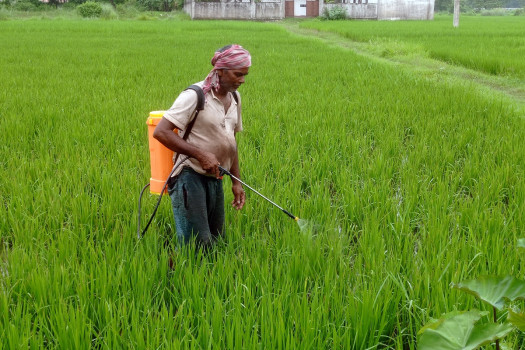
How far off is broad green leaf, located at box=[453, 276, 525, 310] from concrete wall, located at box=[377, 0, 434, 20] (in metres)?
30.1

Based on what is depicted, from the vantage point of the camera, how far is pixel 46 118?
5.04 m

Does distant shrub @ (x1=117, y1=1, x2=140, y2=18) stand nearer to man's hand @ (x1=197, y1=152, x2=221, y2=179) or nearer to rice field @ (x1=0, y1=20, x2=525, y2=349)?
rice field @ (x1=0, y1=20, x2=525, y2=349)

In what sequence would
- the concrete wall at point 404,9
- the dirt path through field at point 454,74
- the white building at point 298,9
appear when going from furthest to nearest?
1. the concrete wall at point 404,9
2. the white building at point 298,9
3. the dirt path through field at point 454,74

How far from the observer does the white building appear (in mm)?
28562

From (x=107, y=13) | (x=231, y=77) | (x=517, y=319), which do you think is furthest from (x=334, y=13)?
(x=517, y=319)

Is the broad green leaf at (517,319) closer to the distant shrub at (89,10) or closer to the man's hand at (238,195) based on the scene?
the man's hand at (238,195)

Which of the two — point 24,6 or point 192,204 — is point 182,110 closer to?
point 192,204

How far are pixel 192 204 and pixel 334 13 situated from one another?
1084 inches

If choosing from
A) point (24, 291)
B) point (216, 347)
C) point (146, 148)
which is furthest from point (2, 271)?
point (146, 148)

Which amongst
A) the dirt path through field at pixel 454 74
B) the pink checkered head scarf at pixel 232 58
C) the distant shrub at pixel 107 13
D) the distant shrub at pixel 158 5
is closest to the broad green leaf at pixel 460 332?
the pink checkered head scarf at pixel 232 58

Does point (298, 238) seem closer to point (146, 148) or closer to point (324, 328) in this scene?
point (324, 328)

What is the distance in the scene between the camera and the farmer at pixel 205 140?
84.0 inches

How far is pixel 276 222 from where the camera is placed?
2.77 metres

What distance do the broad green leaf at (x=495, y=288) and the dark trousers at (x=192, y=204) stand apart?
4.39 feet
